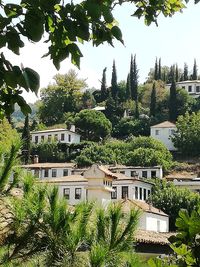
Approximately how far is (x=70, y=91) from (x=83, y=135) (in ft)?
43.9

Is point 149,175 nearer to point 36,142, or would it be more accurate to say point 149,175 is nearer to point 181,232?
point 36,142

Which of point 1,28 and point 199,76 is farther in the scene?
point 199,76

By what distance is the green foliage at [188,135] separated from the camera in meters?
71.9

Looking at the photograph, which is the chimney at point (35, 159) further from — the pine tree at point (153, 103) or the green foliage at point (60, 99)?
the pine tree at point (153, 103)

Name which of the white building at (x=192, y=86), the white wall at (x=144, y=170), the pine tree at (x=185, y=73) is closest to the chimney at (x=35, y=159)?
the white wall at (x=144, y=170)

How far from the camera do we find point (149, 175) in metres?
63.2

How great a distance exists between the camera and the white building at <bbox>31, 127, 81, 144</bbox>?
76.2m

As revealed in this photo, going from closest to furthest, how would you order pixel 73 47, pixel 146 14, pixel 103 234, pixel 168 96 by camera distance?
pixel 73 47
pixel 146 14
pixel 103 234
pixel 168 96

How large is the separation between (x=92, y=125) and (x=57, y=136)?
4.71 meters

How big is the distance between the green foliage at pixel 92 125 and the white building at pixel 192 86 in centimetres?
1988

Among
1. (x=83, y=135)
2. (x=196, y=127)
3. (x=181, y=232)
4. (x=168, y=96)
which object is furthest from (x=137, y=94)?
(x=181, y=232)

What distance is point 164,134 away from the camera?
79125mm

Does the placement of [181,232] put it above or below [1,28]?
below

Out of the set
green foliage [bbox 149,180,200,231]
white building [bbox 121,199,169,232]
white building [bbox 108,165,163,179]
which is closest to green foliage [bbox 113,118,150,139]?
white building [bbox 108,165,163,179]
